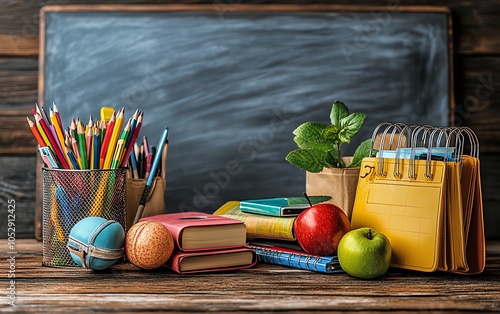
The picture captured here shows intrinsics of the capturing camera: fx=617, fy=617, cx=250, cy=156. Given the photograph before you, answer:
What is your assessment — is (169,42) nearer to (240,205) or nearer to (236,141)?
Answer: (236,141)

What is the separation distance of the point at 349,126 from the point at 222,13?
0.48 meters

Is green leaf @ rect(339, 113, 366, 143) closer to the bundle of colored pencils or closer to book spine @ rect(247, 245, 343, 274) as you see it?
book spine @ rect(247, 245, 343, 274)

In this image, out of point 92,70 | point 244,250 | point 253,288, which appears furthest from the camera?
point 92,70

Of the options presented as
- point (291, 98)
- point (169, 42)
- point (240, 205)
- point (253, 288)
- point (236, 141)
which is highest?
point (169, 42)

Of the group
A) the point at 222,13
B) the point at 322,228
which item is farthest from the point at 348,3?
the point at 322,228

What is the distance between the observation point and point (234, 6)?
148 cm

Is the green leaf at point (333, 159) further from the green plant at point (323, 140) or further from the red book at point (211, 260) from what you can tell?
the red book at point (211, 260)

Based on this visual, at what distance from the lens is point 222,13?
147 cm

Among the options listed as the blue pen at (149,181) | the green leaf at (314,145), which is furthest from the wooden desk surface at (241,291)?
the green leaf at (314,145)

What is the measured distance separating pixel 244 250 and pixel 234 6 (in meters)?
0.64

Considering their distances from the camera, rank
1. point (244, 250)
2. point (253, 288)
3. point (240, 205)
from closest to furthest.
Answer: point (253, 288)
point (244, 250)
point (240, 205)

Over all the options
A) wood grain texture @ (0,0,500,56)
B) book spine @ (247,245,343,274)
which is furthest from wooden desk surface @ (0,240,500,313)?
wood grain texture @ (0,0,500,56)

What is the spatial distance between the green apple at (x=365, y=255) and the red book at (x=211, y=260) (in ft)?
0.60

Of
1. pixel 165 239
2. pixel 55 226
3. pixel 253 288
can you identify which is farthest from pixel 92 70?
pixel 253 288
